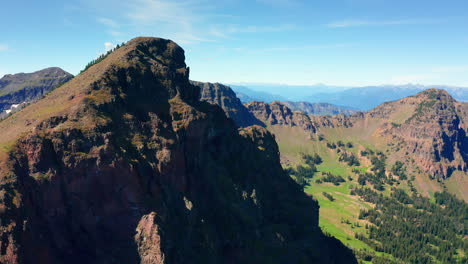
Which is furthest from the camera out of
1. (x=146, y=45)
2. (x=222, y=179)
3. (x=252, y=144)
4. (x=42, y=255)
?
(x=252, y=144)

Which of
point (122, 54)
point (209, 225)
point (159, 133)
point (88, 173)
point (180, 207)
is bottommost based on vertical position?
point (209, 225)

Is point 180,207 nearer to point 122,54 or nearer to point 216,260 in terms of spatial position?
point 216,260

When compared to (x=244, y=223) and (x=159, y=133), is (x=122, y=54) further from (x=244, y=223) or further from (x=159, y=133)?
(x=244, y=223)

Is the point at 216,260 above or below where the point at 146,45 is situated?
below

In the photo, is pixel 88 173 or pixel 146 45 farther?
pixel 146 45

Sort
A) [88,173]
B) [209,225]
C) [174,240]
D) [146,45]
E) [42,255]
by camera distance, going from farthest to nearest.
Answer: [146,45] → [209,225] → [174,240] → [88,173] → [42,255]

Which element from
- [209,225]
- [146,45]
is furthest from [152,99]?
[209,225]
